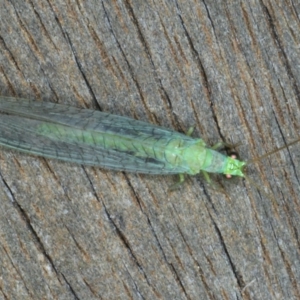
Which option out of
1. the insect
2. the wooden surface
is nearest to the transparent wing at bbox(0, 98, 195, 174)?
the insect

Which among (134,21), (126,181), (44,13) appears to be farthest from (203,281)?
(44,13)

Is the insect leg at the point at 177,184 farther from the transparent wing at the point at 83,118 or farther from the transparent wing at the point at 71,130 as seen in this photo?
the transparent wing at the point at 83,118

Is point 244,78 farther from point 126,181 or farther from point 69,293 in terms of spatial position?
point 69,293

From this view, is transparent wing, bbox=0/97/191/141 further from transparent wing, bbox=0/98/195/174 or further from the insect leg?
the insect leg

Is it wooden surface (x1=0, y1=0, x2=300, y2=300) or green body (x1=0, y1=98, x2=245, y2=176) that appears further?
green body (x1=0, y1=98, x2=245, y2=176)

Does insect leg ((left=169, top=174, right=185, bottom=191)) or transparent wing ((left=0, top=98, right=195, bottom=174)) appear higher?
transparent wing ((left=0, top=98, right=195, bottom=174))

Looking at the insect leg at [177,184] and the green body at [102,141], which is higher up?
the green body at [102,141]

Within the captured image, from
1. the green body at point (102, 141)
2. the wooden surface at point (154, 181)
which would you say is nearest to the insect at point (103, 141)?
the green body at point (102, 141)

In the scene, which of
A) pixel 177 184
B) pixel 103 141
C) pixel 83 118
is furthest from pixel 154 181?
pixel 83 118

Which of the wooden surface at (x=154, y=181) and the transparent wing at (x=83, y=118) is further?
the transparent wing at (x=83, y=118)
